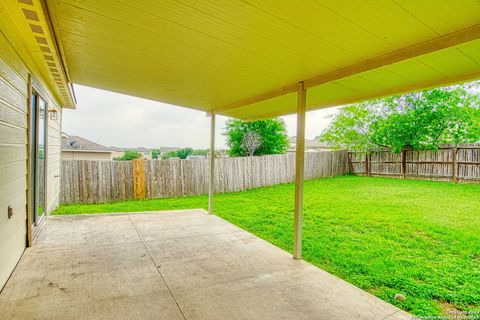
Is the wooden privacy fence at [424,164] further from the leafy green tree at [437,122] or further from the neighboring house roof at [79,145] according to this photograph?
the neighboring house roof at [79,145]

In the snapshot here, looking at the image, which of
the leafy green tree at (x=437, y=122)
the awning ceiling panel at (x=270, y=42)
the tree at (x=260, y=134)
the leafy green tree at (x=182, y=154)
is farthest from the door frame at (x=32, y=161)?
the leafy green tree at (x=182, y=154)

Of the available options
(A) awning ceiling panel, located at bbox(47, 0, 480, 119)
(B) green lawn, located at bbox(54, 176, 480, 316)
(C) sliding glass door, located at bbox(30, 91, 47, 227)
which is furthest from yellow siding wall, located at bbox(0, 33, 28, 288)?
(B) green lawn, located at bbox(54, 176, 480, 316)

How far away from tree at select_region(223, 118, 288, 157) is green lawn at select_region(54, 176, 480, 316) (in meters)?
7.73

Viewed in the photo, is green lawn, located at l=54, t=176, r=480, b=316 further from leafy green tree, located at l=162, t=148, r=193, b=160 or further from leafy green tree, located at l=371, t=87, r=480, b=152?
leafy green tree, located at l=162, t=148, r=193, b=160

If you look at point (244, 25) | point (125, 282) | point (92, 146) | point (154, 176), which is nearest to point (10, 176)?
point (125, 282)

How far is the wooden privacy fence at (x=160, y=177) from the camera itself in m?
7.11

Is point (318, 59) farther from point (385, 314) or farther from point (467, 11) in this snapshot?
point (385, 314)

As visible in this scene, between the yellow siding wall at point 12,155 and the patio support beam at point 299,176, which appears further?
the patio support beam at point 299,176

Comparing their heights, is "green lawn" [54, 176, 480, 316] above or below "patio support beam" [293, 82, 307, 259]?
below

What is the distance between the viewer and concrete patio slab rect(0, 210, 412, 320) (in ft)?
7.02

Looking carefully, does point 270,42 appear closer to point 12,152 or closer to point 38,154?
point 12,152

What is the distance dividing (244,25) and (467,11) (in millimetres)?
1349

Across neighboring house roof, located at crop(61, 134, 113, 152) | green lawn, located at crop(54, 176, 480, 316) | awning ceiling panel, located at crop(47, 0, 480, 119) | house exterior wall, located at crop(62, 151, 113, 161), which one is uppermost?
awning ceiling panel, located at crop(47, 0, 480, 119)

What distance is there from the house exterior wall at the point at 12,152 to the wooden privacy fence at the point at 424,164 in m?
12.0
